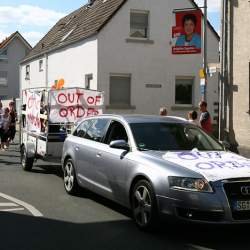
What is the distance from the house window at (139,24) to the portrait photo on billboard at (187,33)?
8211mm

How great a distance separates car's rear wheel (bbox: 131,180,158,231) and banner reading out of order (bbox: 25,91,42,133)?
6409 millimetres

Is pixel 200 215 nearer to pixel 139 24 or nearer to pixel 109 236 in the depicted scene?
pixel 109 236

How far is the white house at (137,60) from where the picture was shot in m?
24.8

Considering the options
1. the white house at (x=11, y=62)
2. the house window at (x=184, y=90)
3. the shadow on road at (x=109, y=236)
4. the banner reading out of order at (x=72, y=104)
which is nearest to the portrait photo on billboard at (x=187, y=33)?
the banner reading out of order at (x=72, y=104)

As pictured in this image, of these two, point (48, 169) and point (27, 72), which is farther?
point (27, 72)

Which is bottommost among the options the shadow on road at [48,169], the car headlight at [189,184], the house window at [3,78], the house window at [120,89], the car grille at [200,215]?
the shadow on road at [48,169]

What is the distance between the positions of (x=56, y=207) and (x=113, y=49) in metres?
16.5

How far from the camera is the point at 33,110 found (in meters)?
14.2

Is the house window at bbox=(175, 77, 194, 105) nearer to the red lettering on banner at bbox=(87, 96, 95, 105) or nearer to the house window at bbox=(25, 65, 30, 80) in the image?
the red lettering on banner at bbox=(87, 96, 95, 105)

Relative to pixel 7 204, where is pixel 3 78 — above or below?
above

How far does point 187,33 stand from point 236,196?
36.8 feet

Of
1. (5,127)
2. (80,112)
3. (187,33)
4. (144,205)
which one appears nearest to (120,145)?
(144,205)

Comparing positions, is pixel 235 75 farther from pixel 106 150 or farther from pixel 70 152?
pixel 106 150

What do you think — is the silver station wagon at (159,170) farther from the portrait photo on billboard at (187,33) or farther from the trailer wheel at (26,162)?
the portrait photo on billboard at (187,33)
